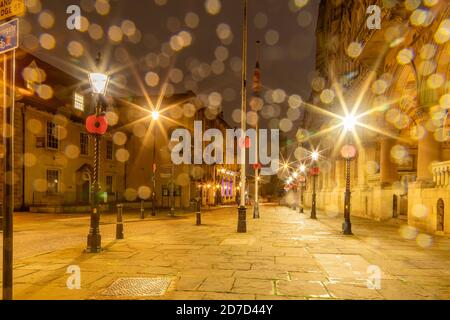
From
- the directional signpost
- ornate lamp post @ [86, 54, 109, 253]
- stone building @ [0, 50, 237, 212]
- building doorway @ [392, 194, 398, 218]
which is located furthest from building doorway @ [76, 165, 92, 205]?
the directional signpost

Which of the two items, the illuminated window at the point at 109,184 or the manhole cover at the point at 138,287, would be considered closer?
the manhole cover at the point at 138,287

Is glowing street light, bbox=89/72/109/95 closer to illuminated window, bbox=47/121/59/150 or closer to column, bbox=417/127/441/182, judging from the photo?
column, bbox=417/127/441/182

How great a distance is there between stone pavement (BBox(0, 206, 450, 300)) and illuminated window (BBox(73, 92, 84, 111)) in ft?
78.3

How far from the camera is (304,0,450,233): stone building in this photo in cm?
1485

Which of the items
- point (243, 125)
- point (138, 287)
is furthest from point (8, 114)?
point (243, 125)

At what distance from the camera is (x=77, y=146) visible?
1302 inches

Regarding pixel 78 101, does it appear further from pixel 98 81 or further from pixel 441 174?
pixel 441 174

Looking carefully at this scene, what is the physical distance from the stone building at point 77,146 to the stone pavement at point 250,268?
14543mm

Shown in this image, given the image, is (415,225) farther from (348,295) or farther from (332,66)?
(332,66)

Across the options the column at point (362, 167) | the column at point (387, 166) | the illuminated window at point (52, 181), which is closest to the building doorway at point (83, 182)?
the illuminated window at point (52, 181)

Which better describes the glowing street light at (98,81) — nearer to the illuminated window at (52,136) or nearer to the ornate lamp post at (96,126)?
the ornate lamp post at (96,126)

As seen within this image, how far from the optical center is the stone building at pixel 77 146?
26469mm

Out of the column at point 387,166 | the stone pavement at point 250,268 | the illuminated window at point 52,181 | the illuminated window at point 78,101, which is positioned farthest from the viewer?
the illuminated window at point 78,101
